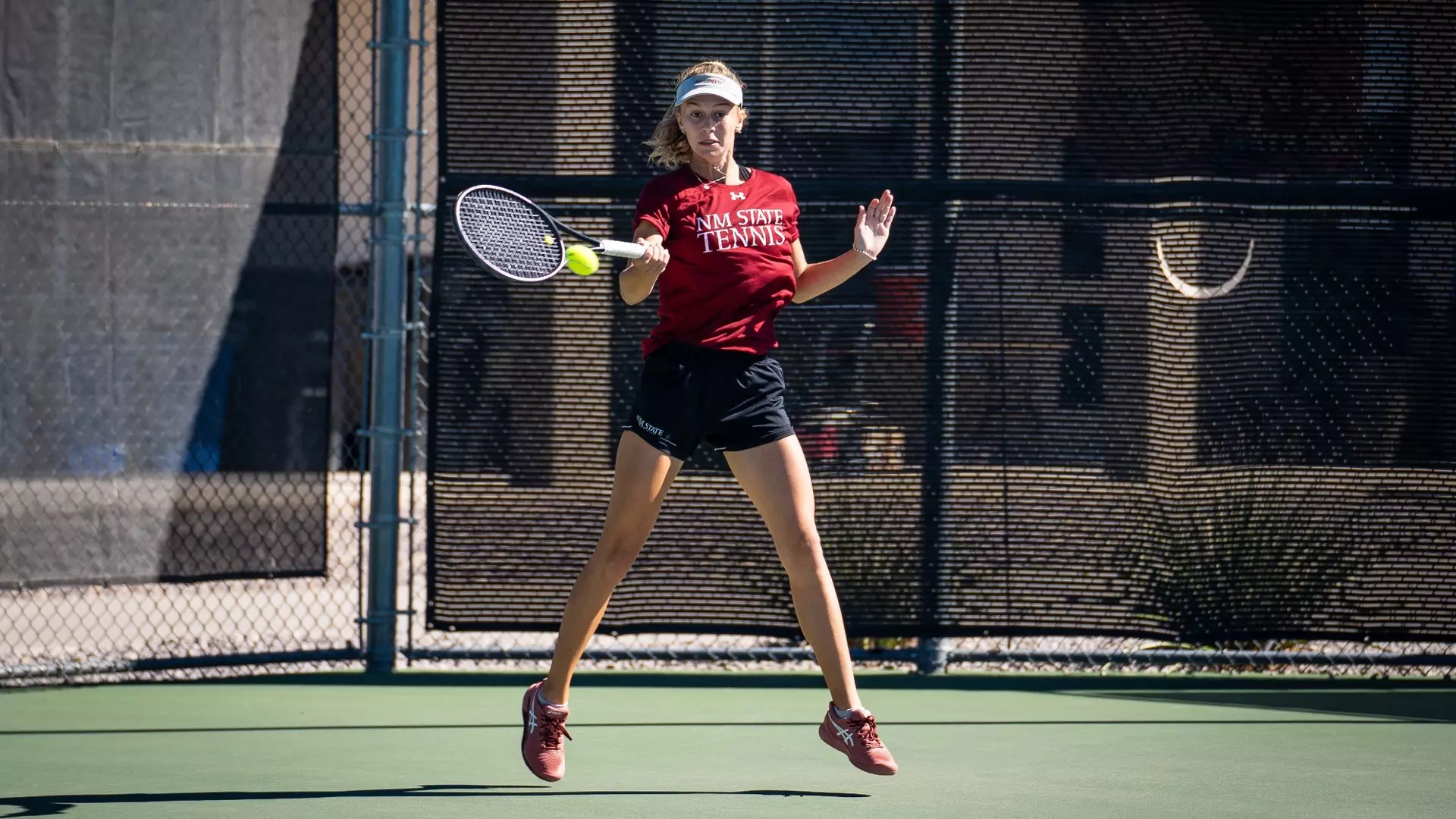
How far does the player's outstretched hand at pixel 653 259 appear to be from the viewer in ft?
13.7

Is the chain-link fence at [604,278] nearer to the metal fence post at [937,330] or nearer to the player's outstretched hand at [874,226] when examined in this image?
the metal fence post at [937,330]

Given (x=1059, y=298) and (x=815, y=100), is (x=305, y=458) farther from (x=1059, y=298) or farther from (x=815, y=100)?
(x=1059, y=298)

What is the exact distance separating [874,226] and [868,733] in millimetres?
1362

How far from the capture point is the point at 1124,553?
642 centimetres

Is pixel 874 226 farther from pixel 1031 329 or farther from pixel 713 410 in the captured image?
pixel 1031 329

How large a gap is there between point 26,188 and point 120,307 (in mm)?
552

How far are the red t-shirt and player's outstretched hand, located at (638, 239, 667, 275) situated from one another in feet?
0.47

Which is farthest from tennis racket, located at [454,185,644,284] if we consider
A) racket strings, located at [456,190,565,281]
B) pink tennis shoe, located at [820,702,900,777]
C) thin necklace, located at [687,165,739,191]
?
pink tennis shoe, located at [820,702,900,777]

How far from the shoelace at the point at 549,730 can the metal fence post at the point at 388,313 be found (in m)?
2.19

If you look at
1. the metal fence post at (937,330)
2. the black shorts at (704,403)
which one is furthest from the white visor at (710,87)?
the metal fence post at (937,330)

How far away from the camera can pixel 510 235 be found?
448 centimetres

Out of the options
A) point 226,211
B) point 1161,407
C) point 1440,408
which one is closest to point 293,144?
point 226,211

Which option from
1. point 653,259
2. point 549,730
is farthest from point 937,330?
point 549,730

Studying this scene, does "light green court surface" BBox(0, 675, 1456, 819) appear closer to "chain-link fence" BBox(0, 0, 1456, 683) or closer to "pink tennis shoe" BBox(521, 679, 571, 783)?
"pink tennis shoe" BBox(521, 679, 571, 783)
